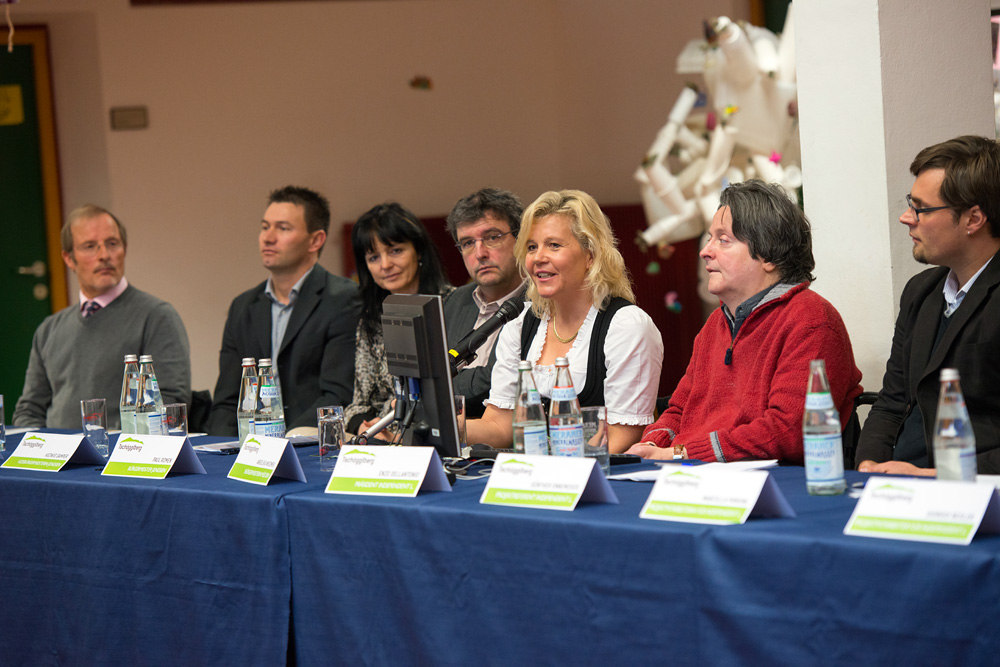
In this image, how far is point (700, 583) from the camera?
135 centimetres

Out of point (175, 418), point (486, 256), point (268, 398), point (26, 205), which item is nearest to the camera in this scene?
point (268, 398)

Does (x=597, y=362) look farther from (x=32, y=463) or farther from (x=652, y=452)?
(x=32, y=463)

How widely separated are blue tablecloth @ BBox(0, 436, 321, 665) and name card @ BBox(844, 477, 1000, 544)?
968 millimetres

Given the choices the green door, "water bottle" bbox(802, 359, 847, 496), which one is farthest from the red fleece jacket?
the green door

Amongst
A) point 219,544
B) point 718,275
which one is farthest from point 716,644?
point 718,275

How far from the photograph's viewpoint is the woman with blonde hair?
7.91 feet

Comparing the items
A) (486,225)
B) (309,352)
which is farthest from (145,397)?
(486,225)

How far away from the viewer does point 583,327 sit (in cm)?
249

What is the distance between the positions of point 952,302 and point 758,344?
16.2 inches

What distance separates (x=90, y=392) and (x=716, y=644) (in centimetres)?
272

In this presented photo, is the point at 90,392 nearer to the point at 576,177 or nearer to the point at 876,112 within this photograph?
the point at 876,112

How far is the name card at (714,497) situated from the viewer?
53.9 inches

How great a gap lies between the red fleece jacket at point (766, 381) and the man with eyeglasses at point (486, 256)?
0.78m

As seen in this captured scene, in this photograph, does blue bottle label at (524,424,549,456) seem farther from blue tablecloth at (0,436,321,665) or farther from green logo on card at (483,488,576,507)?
blue tablecloth at (0,436,321,665)
